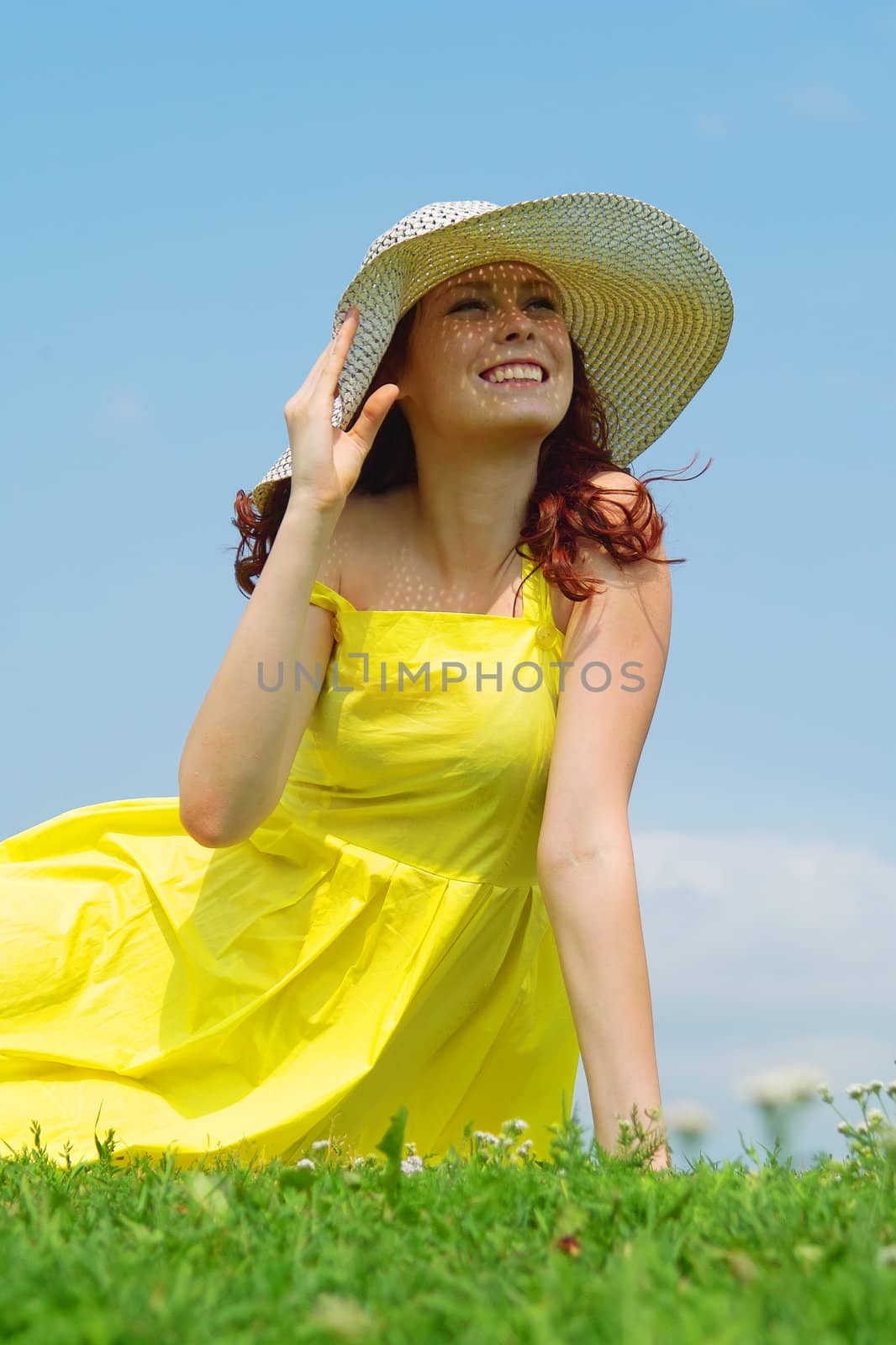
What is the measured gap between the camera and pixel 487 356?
3637mm

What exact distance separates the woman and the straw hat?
11 mm

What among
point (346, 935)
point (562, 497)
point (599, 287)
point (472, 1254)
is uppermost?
point (599, 287)

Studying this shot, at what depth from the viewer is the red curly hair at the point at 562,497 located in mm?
3656

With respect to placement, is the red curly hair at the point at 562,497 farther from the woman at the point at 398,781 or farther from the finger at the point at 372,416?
the finger at the point at 372,416

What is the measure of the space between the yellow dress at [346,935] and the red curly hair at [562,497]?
135 mm

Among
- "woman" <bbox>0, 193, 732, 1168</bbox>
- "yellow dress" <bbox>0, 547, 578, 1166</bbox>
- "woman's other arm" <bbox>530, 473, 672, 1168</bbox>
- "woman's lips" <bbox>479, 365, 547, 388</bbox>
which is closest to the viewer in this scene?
"woman's other arm" <bbox>530, 473, 672, 1168</bbox>

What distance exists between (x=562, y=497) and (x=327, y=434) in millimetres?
708

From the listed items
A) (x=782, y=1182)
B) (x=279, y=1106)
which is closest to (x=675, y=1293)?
(x=782, y=1182)

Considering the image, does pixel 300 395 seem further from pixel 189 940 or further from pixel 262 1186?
pixel 262 1186

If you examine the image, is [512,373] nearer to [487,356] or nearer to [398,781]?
[487,356]

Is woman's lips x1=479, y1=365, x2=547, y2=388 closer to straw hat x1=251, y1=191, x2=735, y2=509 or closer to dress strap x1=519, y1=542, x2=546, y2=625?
straw hat x1=251, y1=191, x2=735, y2=509

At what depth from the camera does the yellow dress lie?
3.47 meters

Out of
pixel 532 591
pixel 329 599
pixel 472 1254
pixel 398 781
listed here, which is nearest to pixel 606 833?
pixel 398 781

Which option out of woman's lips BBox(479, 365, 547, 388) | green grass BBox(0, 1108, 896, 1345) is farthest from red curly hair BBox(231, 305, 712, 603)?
green grass BBox(0, 1108, 896, 1345)
